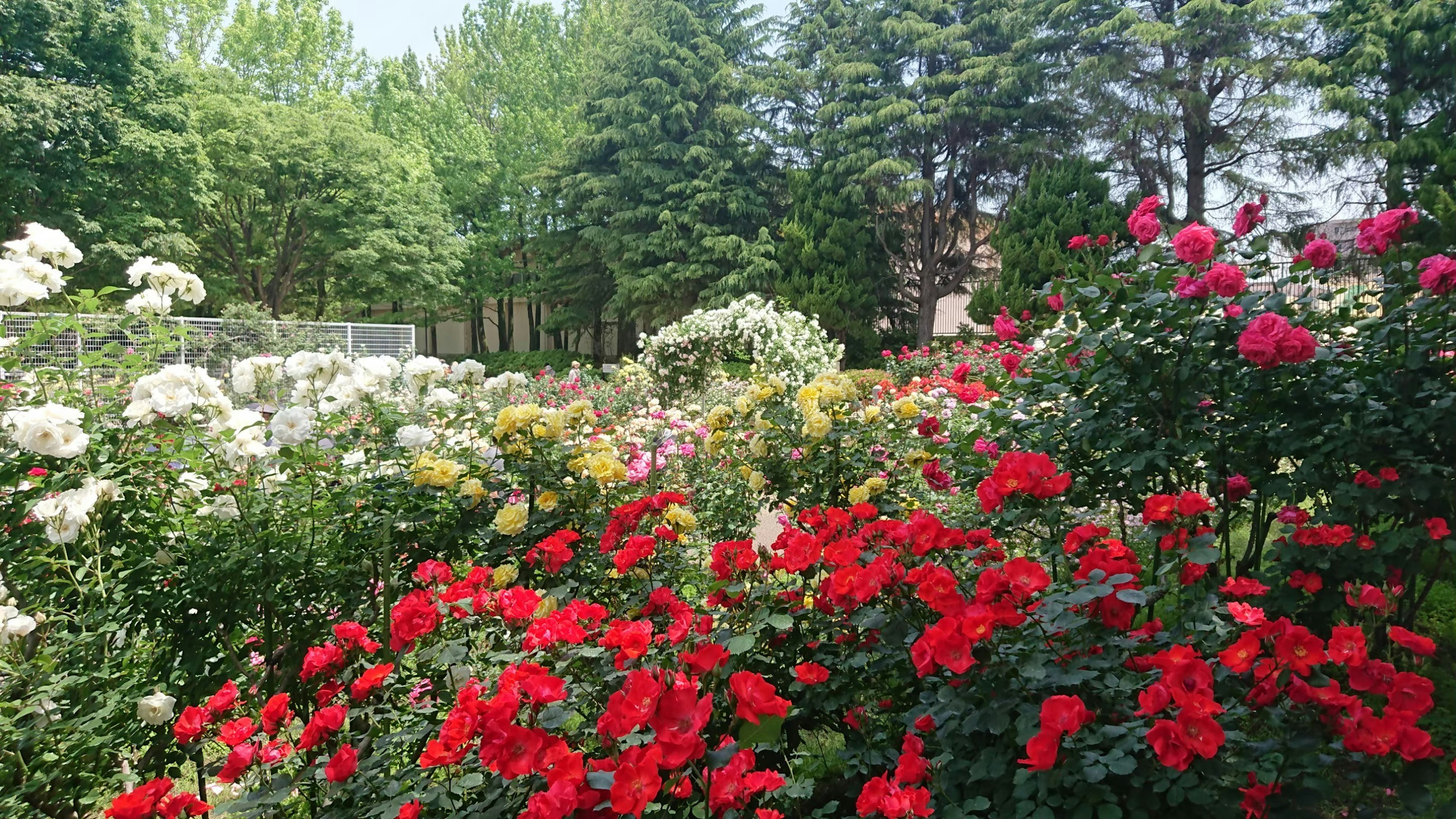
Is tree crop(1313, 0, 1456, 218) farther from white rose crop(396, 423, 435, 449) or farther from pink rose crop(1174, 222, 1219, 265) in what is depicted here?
white rose crop(396, 423, 435, 449)

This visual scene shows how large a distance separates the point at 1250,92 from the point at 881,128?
7.41m

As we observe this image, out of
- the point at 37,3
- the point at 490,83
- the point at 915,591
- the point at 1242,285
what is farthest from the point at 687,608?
the point at 490,83

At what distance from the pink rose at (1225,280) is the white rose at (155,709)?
8.33 feet

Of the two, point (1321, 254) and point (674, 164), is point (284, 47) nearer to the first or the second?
point (674, 164)

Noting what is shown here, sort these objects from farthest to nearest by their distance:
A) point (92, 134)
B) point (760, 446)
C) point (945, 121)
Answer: point (945, 121) < point (92, 134) < point (760, 446)

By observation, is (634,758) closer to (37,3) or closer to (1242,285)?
(1242,285)

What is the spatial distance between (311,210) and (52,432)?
20.7 meters

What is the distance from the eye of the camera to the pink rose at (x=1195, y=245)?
2021mm

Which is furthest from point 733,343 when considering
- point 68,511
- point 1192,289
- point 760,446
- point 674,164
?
point 674,164

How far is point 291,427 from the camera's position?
6.55 feet

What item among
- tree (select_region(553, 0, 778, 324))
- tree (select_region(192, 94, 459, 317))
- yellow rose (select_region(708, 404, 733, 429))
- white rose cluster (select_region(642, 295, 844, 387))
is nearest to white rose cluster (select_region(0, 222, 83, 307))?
yellow rose (select_region(708, 404, 733, 429))

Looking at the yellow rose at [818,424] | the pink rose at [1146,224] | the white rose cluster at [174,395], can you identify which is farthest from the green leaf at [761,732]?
the pink rose at [1146,224]

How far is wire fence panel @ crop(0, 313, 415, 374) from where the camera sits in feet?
7.36

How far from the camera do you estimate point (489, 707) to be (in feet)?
3.78
